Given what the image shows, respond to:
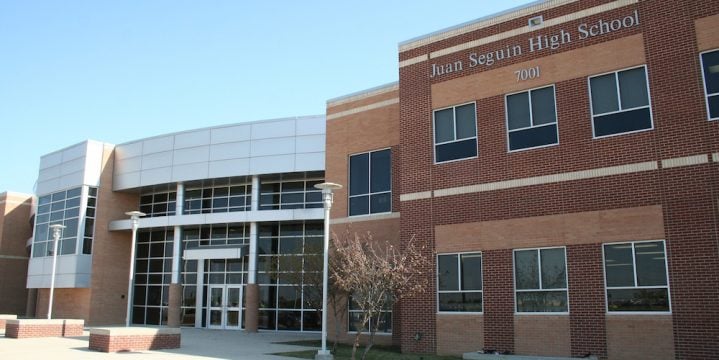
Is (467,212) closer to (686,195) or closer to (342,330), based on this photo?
(686,195)

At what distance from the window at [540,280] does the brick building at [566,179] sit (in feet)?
0.13

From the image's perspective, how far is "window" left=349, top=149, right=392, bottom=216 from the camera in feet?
81.7

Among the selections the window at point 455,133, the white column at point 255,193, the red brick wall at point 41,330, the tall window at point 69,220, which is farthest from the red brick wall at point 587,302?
the tall window at point 69,220

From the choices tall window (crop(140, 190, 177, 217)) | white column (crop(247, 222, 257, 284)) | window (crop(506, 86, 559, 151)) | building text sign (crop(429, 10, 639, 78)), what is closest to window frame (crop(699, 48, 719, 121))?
building text sign (crop(429, 10, 639, 78))

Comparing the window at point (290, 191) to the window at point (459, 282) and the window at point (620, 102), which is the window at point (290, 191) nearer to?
the window at point (459, 282)

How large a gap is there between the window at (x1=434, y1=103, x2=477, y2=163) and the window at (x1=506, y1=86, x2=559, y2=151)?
1.30 meters

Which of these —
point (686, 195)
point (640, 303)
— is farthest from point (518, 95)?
point (640, 303)

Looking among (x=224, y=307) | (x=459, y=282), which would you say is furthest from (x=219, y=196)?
(x=459, y=282)

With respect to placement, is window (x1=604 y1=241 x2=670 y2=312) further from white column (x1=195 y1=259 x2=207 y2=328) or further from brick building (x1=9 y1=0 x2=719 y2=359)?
white column (x1=195 y1=259 x2=207 y2=328)

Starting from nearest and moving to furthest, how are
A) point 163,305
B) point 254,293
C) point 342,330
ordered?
point 342,330 → point 254,293 → point 163,305

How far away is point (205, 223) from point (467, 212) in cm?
Result: 1744

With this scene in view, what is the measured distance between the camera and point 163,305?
35.5 meters

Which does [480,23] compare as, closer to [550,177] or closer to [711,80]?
[550,177]

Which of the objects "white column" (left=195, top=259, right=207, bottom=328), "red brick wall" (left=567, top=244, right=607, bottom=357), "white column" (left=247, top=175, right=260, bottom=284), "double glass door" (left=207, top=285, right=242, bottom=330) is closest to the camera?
"red brick wall" (left=567, top=244, right=607, bottom=357)
